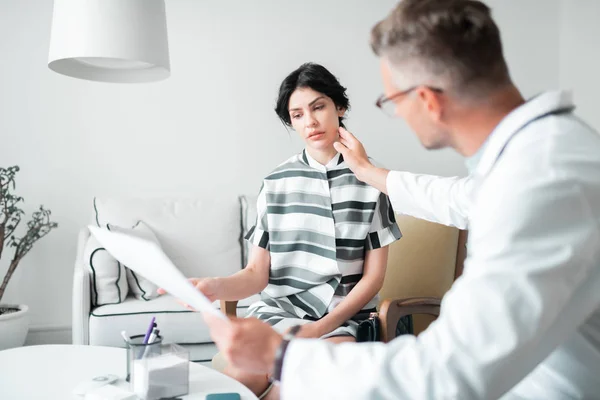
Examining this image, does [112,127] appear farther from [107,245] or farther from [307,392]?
[307,392]

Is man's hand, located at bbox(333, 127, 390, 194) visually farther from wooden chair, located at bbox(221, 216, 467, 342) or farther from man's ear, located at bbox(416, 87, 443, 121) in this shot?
wooden chair, located at bbox(221, 216, 467, 342)

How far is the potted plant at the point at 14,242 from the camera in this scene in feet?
9.64

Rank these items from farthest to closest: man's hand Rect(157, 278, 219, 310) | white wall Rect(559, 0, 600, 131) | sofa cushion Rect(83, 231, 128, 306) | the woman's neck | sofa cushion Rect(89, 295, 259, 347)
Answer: white wall Rect(559, 0, 600, 131)
sofa cushion Rect(83, 231, 128, 306)
sofa cushion Rect(89, 295, 259, 347)
the woman's neck
man's hand Rect(157, 278, 219, 310)

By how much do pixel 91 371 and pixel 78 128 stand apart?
7.09 ft

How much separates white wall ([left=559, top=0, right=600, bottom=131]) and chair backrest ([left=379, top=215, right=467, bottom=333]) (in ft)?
4.74

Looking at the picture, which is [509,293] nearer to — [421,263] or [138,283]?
[421,263]

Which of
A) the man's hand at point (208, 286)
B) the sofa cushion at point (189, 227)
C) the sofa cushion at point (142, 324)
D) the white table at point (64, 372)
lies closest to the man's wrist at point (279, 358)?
the white table at point (64, 372)

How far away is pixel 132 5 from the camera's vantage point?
6.06 feet

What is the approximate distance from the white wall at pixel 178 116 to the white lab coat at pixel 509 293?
289 centimetres

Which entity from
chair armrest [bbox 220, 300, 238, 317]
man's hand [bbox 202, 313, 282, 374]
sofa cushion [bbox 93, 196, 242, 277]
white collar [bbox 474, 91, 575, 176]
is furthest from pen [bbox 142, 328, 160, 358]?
sofa cushion [bbox 93, 196, 242, 277]

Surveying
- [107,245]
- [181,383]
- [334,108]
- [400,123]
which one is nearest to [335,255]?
[334,108]

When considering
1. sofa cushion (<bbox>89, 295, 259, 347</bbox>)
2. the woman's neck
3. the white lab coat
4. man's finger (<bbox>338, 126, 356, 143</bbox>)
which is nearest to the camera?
the white lab coat

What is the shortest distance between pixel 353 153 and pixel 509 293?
1.20 metres

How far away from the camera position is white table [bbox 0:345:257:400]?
1491 mm
